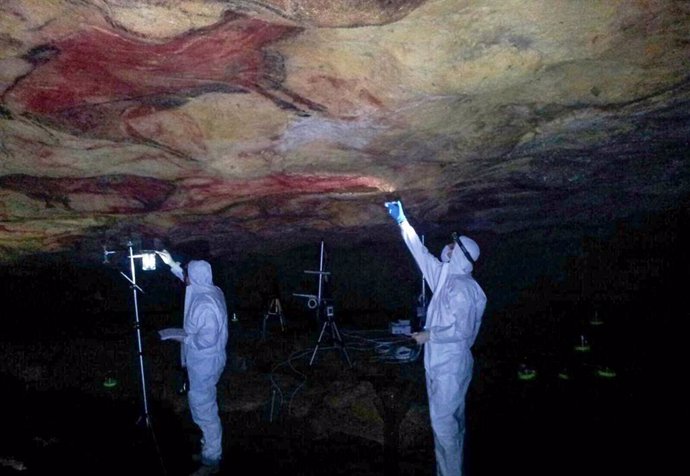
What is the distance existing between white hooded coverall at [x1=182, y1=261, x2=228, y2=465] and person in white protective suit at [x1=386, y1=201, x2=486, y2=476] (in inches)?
86.1

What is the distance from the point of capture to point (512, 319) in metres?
9.32

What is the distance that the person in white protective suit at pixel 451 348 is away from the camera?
15.5ft

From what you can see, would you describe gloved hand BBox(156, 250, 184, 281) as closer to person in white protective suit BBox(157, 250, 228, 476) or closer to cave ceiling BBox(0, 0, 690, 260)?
person in white protective suit BBox(157, 250, 228, 476)

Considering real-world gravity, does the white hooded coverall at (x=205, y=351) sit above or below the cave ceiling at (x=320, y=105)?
below

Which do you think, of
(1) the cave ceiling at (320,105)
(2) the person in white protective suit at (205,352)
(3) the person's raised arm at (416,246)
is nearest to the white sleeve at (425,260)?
(3) the person's raised arm at (416,246)

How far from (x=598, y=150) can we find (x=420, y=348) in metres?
4.30

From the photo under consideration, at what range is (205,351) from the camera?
5086 millimetres

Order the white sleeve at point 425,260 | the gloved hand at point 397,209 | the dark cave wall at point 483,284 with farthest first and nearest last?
the dark cave wall at point 483,284 → the white sleeve at point 425,260 → the gloved hand at point 397,209

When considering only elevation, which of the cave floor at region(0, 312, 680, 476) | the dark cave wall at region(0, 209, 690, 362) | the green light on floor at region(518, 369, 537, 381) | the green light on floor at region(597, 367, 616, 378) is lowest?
the cave floor at region(0, 312, 680, 476)

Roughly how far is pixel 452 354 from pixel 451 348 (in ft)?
0.20

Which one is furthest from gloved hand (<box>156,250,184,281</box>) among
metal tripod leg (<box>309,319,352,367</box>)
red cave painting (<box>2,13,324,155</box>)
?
metal tripod leg (<box>309,319,352,367</box>)

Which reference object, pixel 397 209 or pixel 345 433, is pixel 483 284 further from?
pixel 397 209

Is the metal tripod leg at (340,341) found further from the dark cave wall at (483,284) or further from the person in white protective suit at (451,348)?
the person in white protective suit at (451,348)

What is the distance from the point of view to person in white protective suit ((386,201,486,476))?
4.71m
